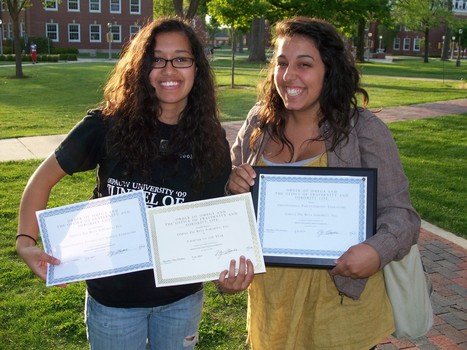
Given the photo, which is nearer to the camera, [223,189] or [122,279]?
[122,279]

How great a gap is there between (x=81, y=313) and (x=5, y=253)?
1327mm

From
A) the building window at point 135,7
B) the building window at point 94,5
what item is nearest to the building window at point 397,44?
the building window at point 135,7

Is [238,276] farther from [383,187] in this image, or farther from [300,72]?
[300,72]

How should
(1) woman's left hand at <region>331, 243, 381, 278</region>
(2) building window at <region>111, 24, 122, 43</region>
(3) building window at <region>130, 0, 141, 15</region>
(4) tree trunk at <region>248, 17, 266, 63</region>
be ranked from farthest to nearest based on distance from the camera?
(3) building window at <region>130, 0, 141, 15</region>, (2) building window at <region>111, 24, 122, 43</region>, (4) tree trunk at <region>248, 17, 266, 63</region>, (1) woman's left hand at <region>331, 243, 381, 278</region>

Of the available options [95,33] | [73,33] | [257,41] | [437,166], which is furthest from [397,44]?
[437,166]

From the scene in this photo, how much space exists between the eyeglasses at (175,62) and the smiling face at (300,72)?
41 centimetres

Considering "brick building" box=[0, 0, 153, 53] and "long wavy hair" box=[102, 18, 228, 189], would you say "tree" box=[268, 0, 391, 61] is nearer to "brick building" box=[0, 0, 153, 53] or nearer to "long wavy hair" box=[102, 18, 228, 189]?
"long wavy hair" box=[102, 18, 228, 189]

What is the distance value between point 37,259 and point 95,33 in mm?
52016

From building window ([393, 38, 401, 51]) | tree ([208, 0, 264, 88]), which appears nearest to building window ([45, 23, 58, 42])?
tree ([208, 0, 264, 88])

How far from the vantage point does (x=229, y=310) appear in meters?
3.89

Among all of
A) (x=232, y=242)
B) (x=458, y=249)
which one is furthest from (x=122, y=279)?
(x=458, y=249)

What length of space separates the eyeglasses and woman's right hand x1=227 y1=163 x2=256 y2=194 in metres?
0.49

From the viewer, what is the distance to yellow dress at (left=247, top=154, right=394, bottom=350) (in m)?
2.10

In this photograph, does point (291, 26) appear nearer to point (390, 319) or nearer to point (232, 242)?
point (232, 242)
